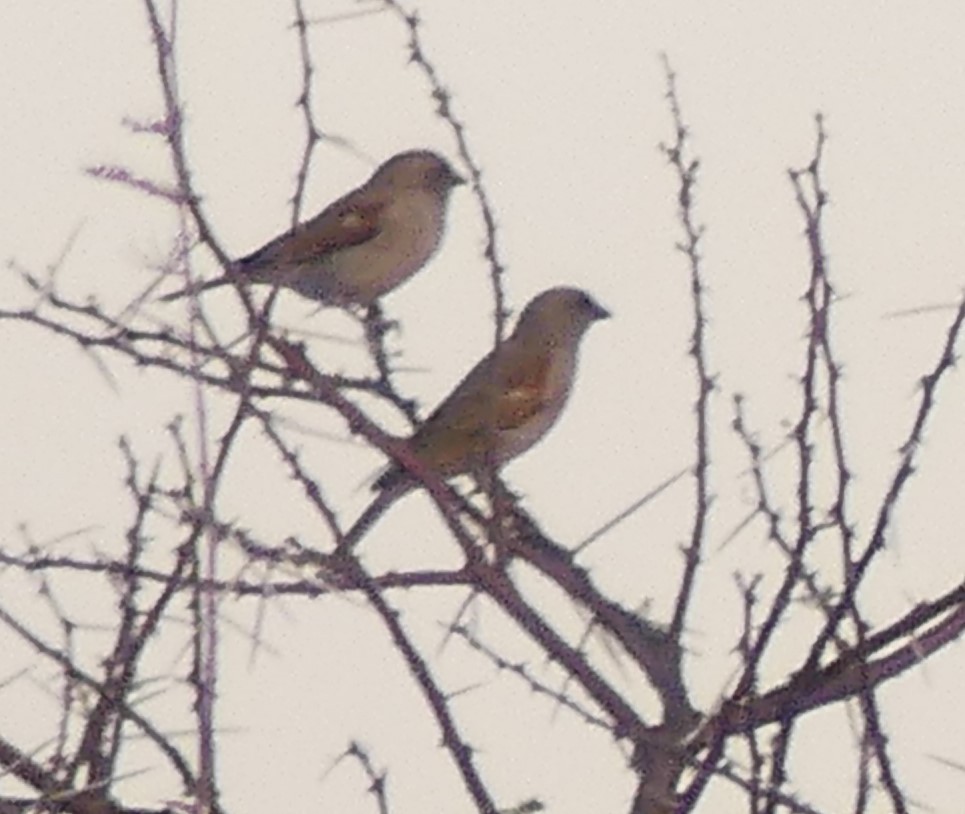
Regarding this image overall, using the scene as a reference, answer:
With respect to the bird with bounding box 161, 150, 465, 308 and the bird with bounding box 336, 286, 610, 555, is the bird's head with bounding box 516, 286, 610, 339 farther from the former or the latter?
the bird with bounding box 161, 150, 465, 308

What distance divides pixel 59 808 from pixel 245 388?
525 millimetres

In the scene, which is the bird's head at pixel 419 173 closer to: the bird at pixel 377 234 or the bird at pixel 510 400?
the bird at pixel 377 234

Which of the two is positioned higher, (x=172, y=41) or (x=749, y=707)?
(x=172, y=41)

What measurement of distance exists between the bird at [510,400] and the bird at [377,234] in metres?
0.47

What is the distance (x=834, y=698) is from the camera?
3.05 metres

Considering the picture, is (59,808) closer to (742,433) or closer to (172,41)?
(172,41)

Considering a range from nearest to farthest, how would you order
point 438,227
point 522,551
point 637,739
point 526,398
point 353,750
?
point 353,750, point 637,739, point 522,551, point 526,398, point 438,227

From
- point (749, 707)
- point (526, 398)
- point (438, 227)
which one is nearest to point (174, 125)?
point (749, 707)

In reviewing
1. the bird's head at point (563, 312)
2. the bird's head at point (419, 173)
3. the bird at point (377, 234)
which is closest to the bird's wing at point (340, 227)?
the bird at point (377, 234)

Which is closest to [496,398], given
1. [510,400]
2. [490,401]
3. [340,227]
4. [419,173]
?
[490,401]

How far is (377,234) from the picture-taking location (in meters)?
7.29

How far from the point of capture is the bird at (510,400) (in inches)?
199

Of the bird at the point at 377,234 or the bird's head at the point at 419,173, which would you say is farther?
the bird's head at the point at 419,173

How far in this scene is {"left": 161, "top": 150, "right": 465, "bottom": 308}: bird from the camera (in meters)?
7.03
